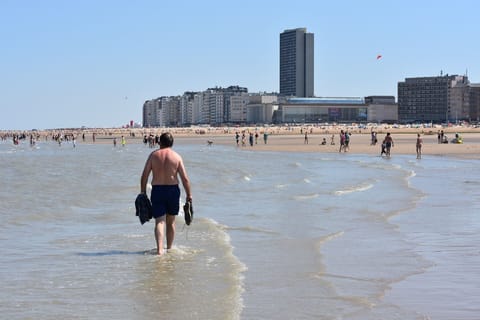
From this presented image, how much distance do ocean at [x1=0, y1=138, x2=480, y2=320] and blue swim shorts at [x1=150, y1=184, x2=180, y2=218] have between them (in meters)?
0.54

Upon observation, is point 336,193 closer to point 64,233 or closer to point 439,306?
point 64,233

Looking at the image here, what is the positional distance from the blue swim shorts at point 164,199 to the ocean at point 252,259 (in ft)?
1.77

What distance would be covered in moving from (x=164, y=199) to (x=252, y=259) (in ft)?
3.91

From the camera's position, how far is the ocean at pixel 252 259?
19.2 ft

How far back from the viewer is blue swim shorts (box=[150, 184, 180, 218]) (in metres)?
7.95

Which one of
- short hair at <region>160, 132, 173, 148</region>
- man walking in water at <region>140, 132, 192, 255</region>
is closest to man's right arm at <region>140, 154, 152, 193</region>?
man walking in water at <region>140, 132, 192, 255</region>

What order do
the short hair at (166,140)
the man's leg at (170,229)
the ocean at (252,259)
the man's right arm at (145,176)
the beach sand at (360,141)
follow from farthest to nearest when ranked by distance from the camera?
the beach sand at (360,141), the man's leg at (170,229), the short hair at (166,140), the man's right arm at (145,176), the ocean at (252,259)

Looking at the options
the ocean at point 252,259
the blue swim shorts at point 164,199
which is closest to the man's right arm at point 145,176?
the blue swim shorts at point 164,199

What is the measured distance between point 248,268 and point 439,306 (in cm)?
229

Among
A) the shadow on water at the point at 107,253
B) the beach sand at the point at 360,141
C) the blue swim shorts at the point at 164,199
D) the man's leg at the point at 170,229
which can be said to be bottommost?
the beach sand at the point at 360,141

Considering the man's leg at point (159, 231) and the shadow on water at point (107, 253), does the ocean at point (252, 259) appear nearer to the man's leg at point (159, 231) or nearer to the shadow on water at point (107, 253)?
the shadow on water at point (107, 253)

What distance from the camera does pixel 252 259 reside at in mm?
8078

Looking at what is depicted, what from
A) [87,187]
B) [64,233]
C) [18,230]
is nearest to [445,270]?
[64,233]

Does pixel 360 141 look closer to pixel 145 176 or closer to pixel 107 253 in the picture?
pixel 107 253
